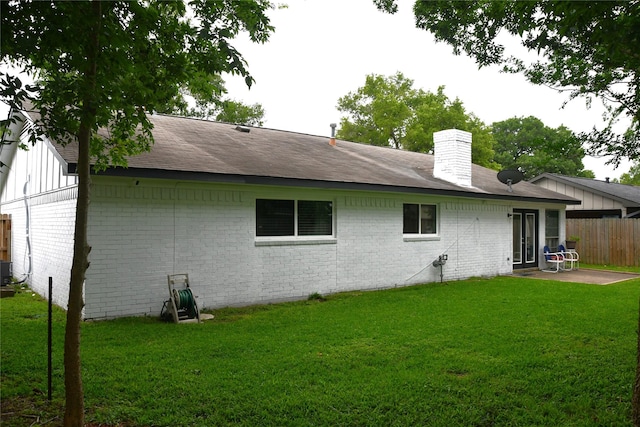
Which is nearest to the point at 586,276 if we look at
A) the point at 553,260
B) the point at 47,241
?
the point at 553,260

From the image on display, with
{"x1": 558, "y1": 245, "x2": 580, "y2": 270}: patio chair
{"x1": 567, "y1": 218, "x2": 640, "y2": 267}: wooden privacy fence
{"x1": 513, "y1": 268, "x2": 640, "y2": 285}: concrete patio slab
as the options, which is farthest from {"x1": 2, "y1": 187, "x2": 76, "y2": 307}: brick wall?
{"x1": 567, "y1": 218, "x2": 640, "y2": 267}: wooden privacy fence

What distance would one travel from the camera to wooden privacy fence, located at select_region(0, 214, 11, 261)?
13.9m

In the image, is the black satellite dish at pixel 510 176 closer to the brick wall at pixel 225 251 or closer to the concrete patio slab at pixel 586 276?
the concrete patio slab at pixel 586 276

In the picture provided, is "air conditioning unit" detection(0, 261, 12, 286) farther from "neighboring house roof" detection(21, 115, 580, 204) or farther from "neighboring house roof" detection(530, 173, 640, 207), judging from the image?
"neighboring house roof" detection(530, 173, 640, 207)

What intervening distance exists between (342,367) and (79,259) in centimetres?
304

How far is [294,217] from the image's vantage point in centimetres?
1002

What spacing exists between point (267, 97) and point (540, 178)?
20112 mm

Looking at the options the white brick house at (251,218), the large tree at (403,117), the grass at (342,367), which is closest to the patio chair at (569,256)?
the white brick house at (251,218)

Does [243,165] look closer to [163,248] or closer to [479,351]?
[163,248]

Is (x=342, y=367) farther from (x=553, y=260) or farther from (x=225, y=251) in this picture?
(x=553, y=260)

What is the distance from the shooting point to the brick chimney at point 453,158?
1416 centimetres

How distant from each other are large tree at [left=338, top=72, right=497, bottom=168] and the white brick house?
71.4ft

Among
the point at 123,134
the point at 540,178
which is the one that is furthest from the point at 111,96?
the point at 540,178

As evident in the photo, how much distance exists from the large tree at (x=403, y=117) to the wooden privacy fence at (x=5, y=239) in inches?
1090
